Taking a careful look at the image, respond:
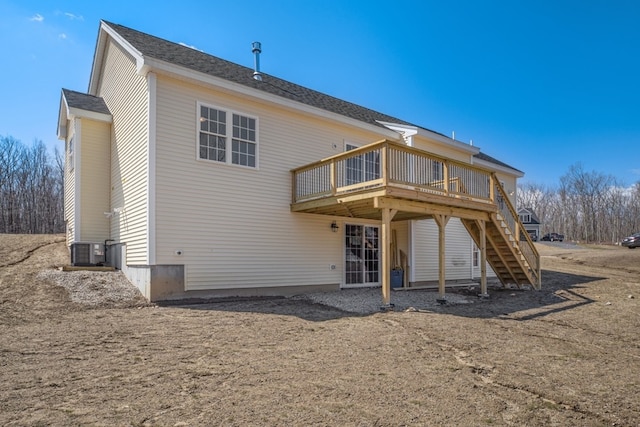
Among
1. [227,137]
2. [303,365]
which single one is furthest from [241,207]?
[303,365]

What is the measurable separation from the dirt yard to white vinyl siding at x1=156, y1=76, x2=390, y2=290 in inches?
62.4

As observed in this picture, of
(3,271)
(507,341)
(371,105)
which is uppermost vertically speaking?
(371,105)

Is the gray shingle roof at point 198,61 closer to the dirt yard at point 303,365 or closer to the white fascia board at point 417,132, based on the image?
the white fascia board at point 417,132

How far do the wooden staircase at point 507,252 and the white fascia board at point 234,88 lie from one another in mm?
4644

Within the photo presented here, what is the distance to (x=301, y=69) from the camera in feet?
55.4

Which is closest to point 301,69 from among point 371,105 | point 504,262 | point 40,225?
point 371,105

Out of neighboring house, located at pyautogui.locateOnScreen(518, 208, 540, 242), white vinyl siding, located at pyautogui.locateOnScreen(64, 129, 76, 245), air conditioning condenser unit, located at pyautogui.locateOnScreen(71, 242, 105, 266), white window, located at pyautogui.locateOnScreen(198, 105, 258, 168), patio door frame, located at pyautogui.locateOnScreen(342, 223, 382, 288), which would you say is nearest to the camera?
white window, located at pyautogui.locateOnScreen(198, 105, 258, 168)

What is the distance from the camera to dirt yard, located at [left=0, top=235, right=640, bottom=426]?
10.5 feet

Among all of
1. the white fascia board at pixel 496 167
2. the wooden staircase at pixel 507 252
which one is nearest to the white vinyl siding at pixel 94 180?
the wooden staircase at pixel 507 252

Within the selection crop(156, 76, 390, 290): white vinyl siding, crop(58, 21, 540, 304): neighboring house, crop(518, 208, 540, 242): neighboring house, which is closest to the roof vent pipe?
crop(58, 21, 540, 304): neighboring house

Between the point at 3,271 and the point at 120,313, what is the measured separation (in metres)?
4.29

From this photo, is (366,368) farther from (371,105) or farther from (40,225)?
(40,225)

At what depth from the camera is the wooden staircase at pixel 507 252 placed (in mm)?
11586

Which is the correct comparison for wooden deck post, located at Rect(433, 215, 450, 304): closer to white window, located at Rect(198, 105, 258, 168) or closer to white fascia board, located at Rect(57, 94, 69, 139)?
white window, located at Rect(198, 105, 258, 168)
